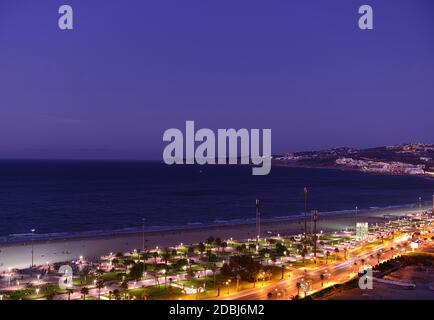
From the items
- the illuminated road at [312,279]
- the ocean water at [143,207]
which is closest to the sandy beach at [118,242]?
the ocean water at [143,207]

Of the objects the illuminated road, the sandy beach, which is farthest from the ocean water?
the illuminated road

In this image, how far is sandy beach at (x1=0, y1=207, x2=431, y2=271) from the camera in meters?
19.8

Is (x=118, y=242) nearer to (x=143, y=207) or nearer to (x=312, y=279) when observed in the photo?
(x=312, y=279)

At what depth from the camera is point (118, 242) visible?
77.7 feet

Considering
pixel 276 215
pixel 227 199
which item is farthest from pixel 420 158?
pixel 276 215

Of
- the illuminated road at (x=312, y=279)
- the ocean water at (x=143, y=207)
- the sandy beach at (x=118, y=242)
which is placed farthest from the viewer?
the ocean water at (x=143, y=207)

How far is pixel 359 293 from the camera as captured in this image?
1320cm

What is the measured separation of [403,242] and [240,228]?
974cm

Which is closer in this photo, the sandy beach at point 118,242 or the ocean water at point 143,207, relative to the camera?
the sandy beach at point 118,242

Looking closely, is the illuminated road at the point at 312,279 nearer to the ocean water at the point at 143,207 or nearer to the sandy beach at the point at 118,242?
the sandy beach at the point at 118,242

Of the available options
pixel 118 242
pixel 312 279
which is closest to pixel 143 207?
pixel 118 242

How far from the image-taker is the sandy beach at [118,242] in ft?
65.0

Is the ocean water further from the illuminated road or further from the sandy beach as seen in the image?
the illuminated road
